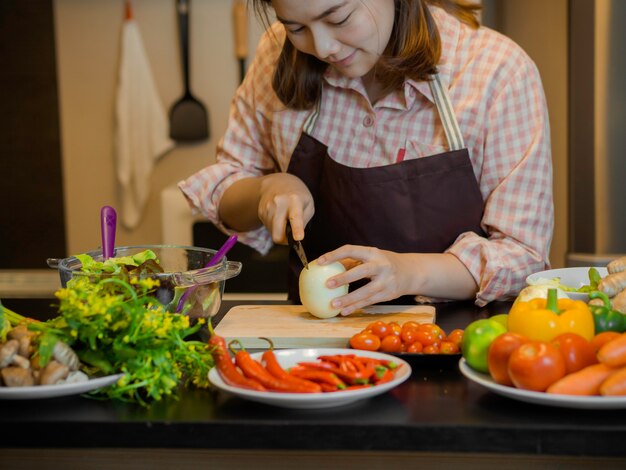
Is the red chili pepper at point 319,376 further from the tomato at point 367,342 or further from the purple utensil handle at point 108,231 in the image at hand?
the purple utensil handle at point 108,231

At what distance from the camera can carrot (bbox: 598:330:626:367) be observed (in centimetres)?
110

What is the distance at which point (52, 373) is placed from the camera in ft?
3.81

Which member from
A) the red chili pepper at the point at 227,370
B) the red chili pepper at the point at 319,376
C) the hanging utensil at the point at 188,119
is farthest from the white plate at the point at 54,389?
the hanging utensil at the point at 188,119

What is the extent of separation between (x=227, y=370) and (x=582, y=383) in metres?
0.43

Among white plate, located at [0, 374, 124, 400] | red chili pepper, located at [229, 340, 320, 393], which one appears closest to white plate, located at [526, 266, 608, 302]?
red chili pepper, located at [229, 340, 320, 393]

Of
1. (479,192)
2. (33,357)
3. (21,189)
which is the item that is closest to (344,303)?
(479,192)

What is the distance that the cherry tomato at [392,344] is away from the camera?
1.32 meters

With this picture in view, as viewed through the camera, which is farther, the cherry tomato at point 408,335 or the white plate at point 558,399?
the cherry tomato at point 408,335

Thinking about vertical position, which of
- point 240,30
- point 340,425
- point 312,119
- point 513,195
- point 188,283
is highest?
point 240,30

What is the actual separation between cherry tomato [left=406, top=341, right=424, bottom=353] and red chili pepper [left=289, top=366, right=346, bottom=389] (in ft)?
0.58

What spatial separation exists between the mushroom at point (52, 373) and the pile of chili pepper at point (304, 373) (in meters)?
0.19

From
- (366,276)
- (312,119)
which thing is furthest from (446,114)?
(366,276)

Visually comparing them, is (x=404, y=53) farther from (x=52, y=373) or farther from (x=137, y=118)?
(x=137, y=118)

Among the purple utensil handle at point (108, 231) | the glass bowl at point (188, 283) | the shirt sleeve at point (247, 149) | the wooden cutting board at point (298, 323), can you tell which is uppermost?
the shirt sleeve at point (247, 149)
